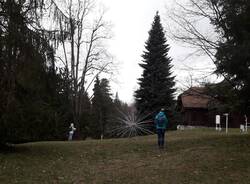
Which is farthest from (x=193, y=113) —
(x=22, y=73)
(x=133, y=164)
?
(x=133, y=164)

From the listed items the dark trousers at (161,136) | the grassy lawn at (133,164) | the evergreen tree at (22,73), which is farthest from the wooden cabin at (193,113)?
the evergreen tree at (22,73)

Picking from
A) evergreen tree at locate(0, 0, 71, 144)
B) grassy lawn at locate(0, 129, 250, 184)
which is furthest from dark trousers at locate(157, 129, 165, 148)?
evergreen tree at locate(0, 0, 71, 144)

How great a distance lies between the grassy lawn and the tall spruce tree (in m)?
25.4

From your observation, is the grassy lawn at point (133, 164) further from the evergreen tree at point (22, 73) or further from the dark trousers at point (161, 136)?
the evergreen tree at point (22, 73)

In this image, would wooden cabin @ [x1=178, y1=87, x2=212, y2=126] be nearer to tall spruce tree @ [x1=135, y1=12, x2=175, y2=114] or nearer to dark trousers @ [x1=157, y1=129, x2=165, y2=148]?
tall spruce tree @ [x1=135, y1=12, x2=175, y2=114]

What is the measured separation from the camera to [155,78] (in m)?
45.4

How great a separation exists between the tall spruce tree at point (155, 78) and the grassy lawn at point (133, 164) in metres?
25.4

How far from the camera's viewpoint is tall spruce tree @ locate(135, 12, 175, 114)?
147ft

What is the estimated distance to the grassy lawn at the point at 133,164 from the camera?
12.2m

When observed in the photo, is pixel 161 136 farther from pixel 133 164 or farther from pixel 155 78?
pixel 155 78

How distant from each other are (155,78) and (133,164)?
3119cm

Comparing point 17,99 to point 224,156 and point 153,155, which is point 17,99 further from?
point 224,156

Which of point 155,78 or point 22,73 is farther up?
point 155,78

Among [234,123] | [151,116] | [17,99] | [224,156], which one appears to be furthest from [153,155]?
[234,123]
